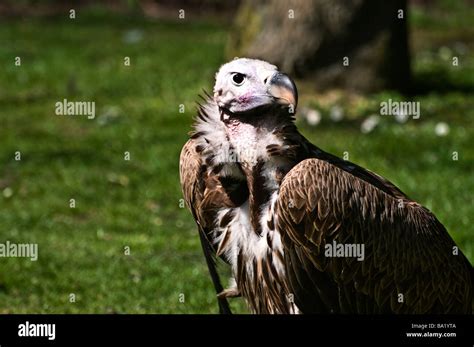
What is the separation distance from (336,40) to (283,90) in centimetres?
654

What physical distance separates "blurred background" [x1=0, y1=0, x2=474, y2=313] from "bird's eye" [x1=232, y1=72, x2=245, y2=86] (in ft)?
6.54

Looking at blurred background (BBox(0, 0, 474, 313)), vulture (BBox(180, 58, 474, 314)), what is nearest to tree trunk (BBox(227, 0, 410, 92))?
blurred background (BBox(0, 0, 474, 313))

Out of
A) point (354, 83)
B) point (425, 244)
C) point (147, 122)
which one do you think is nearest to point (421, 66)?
point (354, 83)

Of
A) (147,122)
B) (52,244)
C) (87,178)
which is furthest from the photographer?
(147,122)

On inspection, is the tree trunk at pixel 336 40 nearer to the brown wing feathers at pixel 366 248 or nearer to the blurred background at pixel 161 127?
the blurred background at pixel 161 127

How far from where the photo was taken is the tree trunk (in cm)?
1148

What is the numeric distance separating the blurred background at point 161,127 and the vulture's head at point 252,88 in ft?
6.28

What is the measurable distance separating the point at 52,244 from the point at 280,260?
3396 millimetres

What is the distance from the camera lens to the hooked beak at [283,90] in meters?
5.05

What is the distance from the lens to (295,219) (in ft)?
16.8

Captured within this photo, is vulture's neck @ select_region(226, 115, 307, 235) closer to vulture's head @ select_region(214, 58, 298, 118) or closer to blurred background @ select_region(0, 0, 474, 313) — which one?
vulture's head @ select_region(214, 58, 298, 118)

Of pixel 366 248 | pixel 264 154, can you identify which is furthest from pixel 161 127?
pixel 366 248

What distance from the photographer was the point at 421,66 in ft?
43.6

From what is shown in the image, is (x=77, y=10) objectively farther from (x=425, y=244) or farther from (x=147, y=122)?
(x=425, y=244)
